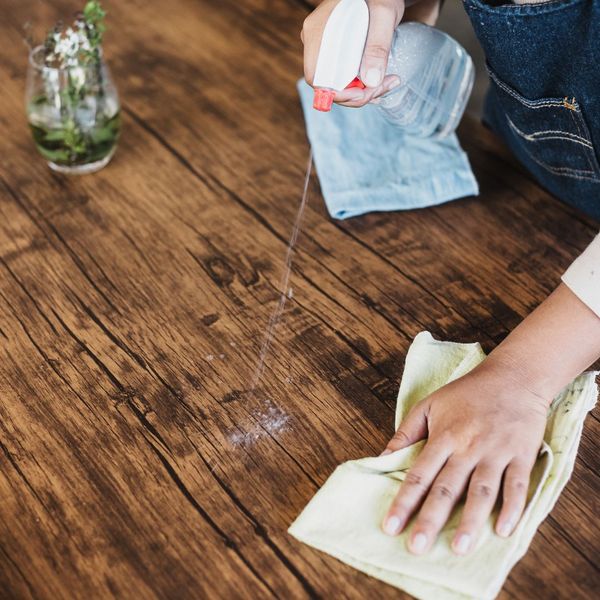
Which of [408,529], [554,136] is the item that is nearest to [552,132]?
[554,136]

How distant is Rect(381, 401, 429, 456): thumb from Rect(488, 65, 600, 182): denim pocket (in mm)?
430

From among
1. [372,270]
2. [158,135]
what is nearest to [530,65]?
[372,270]

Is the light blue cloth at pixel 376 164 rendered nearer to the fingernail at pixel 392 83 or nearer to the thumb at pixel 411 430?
the fingernail at pixel 392 83

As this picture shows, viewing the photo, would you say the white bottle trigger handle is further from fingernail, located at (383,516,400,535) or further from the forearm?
fingernail, located at (383,516,400,535)

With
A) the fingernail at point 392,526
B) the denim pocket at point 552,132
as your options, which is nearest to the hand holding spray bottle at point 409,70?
the denim pocket at point 552,132

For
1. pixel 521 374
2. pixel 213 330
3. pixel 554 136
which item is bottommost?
pixel 213 330

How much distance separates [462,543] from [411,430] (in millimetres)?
136

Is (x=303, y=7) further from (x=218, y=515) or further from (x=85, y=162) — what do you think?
(x=218, y=515)

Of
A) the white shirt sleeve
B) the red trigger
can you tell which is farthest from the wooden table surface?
the red trigger

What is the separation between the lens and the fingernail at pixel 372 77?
3.01 ft

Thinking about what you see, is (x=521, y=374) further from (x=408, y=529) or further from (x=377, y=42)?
(x=377, y=42)

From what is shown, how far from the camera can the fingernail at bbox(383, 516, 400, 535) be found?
738 millimetres

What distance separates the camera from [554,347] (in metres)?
0.85

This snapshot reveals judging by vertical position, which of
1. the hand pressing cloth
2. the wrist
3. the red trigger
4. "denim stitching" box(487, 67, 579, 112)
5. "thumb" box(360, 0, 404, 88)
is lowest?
the hand pressing cloth
